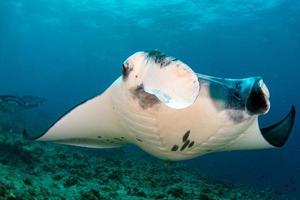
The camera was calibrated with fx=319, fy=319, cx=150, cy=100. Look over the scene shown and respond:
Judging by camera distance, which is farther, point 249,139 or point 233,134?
point 249,139

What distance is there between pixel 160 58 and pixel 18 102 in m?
11.0

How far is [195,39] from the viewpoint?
130 feet

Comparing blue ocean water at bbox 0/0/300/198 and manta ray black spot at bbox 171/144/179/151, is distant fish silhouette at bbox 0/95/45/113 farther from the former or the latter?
manta ray black spot at bbox 171/144/179/151

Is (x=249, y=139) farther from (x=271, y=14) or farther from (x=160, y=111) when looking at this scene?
(x=271, y=14)

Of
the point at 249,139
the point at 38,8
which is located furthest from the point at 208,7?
the point at 249,139

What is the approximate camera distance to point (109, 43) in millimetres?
45250

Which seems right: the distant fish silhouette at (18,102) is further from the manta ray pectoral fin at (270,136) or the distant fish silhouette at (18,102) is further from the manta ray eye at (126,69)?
the manta ray eye at (126,69)

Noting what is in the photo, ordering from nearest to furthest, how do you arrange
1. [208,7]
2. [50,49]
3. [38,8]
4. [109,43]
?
[208,7] → [38,8] → [109,43] → [50,49]

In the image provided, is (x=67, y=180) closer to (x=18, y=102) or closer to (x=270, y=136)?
(x=270, y=136)

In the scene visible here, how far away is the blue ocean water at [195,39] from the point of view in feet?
91.3

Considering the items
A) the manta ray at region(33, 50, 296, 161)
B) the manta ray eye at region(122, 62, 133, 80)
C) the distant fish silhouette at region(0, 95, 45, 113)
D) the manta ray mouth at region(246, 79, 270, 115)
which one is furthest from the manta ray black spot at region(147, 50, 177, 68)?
the distant fish silhouette at region(0, 95, 45, 113)

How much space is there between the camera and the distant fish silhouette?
12.0 meters

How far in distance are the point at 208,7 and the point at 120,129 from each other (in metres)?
26.5

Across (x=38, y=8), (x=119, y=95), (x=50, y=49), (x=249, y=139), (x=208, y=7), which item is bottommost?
(x=249, y=139)
